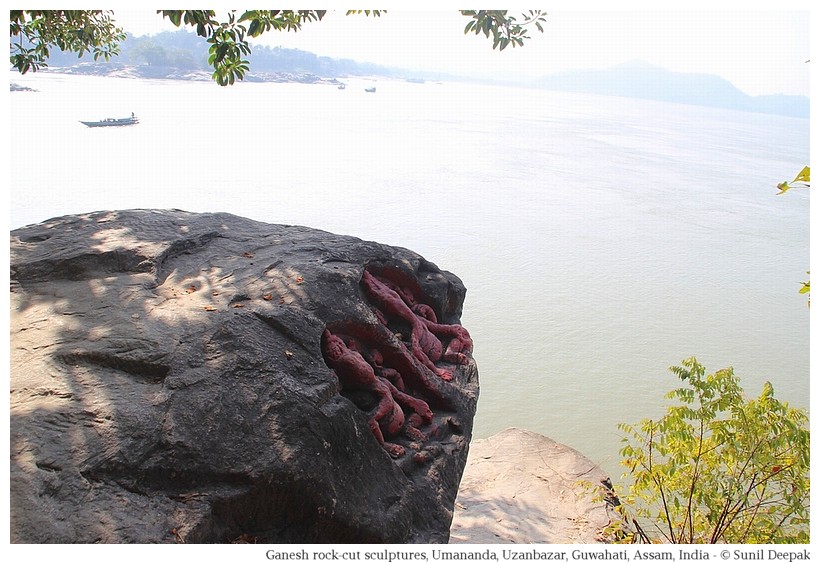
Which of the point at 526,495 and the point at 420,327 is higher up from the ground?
the point at 420,327

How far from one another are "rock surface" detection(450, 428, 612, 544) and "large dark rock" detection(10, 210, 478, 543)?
193 cm

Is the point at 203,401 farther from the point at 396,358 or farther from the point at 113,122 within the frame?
the point at 113,122

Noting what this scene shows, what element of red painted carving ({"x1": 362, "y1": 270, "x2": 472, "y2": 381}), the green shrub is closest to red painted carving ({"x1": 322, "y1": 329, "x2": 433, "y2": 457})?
red painted carving ({"x1": 362, "y1": 270, "x2": 472, "y2": 381})

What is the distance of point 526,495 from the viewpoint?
24.6 ft

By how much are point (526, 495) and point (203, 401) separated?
4.67 meters

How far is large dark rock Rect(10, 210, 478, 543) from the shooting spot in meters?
3.46

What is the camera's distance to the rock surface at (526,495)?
677 cm

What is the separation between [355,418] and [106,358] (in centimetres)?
153

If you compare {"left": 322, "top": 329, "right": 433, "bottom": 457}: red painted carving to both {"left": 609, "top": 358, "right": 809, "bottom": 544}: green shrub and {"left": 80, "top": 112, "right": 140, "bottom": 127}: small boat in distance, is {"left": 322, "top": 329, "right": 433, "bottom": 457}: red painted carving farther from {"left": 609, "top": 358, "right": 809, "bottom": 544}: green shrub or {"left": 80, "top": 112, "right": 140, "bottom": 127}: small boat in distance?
{"left": 80, "top": 112, "right": 140, "bottom": 127}: small boat in distance

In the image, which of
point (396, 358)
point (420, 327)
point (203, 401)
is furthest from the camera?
point (420, 327)

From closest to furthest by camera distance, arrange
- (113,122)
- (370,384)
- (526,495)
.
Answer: (370,384) < (526,495) < (113,122)

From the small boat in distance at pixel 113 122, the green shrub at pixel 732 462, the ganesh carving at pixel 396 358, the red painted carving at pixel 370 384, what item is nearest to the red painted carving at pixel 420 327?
the ganesh carving at pixel 396 358

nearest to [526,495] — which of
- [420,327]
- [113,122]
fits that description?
[420,327]

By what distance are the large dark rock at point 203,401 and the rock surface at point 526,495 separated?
6.33 ft
